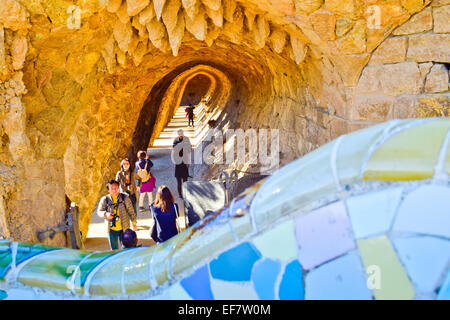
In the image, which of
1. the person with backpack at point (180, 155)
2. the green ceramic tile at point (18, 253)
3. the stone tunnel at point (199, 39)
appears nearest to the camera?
the green ceramic tile at point (18, 253)

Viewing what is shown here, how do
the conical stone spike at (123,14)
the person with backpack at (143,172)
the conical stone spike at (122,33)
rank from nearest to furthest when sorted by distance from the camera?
1. the conical stone spike at (123,14)
2. the conical stone spike at (122,33)
3. the person with backpack at (143,172)

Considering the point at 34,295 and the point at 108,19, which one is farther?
the point at 108,19

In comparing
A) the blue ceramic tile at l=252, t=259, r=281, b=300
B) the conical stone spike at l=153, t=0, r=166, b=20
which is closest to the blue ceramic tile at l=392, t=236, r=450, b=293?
the blue ceramic tile at l=252, t=259, r=281, b=300

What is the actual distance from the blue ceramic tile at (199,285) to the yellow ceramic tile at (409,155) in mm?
675

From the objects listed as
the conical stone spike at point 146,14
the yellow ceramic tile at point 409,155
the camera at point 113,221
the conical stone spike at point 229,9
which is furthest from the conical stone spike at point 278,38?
the yellow ceramic tile at point 409,155

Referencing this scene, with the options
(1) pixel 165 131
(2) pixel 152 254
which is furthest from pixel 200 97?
(2) pixel 152 254

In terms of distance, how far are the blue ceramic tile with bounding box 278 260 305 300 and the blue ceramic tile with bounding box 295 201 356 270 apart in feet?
0.10

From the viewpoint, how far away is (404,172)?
1.40 metres

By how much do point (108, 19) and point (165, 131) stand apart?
13.3m

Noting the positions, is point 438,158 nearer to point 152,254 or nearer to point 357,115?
point 152,254

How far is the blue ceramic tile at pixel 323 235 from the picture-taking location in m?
1.44

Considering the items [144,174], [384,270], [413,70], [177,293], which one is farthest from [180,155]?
[384,270]

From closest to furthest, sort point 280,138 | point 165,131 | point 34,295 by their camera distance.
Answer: point 34,295 → point 280,138 → point 165,131

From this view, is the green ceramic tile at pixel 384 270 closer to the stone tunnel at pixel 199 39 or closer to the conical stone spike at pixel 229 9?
the stone tunnel at pixel 199 39
